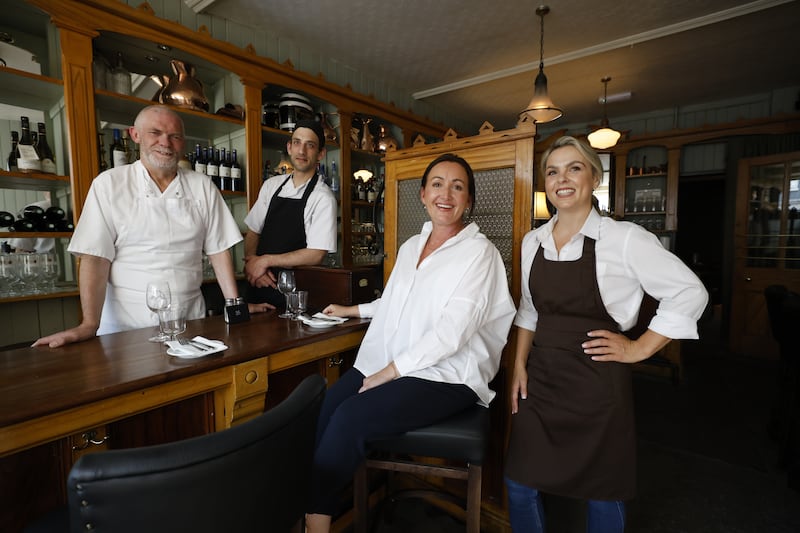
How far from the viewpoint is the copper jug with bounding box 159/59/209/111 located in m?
2.71

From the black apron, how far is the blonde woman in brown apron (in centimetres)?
152

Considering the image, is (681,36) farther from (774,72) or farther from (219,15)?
(219,15)

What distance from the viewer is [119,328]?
6.00 feet

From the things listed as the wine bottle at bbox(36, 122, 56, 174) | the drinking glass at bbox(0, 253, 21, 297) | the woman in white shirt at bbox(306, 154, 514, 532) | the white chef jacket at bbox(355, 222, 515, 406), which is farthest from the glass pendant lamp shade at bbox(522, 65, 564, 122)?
the drinking glass at bbox(0, 253, 21, 297)

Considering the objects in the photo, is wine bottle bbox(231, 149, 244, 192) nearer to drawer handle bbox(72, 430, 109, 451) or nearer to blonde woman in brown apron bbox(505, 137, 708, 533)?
drawer handle bbox(72, 430, 109, 451)

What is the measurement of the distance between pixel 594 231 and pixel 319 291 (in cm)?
130

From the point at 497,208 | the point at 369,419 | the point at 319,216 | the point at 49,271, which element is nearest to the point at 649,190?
the point at 497,208

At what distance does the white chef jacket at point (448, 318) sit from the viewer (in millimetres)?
1421

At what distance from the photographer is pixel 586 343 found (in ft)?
4.43

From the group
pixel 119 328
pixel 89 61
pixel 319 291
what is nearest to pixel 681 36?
pixel 319 291

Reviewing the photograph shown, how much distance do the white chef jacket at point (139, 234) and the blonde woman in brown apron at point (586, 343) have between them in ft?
5.15

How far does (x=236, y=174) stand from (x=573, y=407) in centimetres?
280

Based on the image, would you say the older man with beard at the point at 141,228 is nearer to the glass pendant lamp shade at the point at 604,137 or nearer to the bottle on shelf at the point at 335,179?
the bottle on shelf at the point at 335,179

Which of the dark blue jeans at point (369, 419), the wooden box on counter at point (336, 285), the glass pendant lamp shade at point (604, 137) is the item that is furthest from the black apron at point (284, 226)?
the glass pendant lamp shade at point (604, 137)
